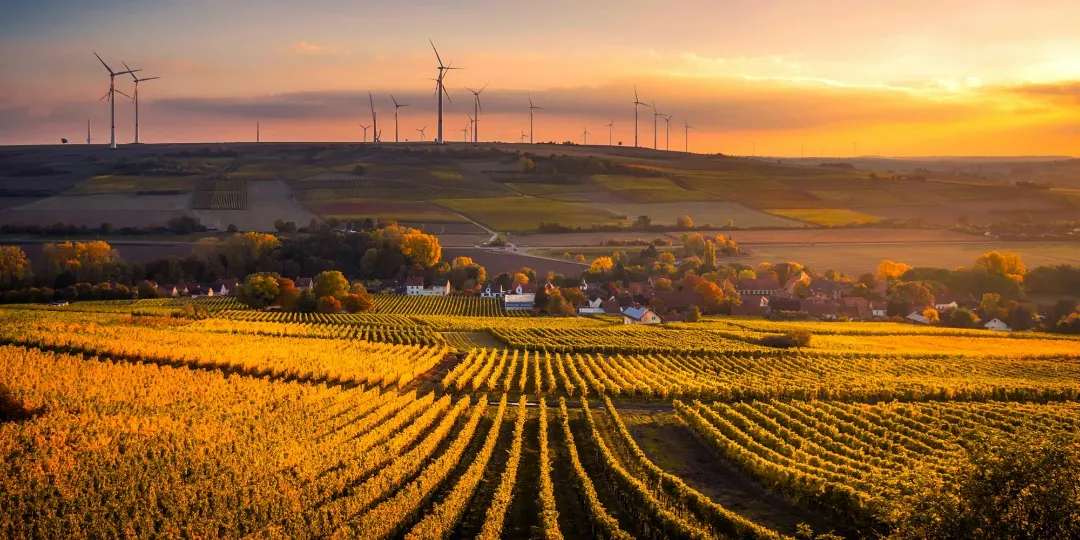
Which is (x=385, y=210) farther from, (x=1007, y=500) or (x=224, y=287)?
(x=1007, y=500)

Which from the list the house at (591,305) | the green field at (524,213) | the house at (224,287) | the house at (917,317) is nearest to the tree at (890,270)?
the house at (917,317)

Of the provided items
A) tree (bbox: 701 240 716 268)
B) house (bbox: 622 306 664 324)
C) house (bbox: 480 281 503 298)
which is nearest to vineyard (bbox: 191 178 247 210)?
house (bbox: 480 281 503 298)

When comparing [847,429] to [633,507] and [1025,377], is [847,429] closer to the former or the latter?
[633,507]

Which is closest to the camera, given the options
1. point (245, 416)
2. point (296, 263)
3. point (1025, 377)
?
point (245, 416)

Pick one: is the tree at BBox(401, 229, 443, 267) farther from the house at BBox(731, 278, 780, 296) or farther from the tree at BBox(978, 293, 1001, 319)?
the tree at BBox(978, 293, 1001, 319)

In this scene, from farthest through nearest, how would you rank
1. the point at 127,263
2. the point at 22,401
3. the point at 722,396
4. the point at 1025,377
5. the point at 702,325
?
1. the point at 127,263
2. the point at 702,325
3. the point at 1025,377
4. the point at 722,396
5. the point at 22,401

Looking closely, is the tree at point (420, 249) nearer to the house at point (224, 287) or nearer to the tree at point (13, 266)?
the house at point (224, 287)

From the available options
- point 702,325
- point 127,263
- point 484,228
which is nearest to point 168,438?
point 702,325
